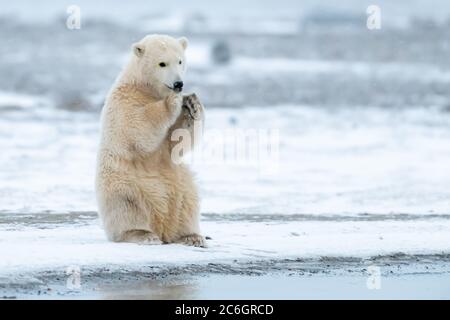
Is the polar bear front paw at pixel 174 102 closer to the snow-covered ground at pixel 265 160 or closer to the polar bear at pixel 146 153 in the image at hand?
the polar bear at pixel 146 153

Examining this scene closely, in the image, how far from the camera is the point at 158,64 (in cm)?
705

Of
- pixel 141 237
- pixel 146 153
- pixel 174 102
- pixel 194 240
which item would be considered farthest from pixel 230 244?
pixel 174 102

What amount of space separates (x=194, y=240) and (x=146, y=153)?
717 mm

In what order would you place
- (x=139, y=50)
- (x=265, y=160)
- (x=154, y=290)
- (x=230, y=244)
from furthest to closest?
(x=265, y=160) → (x=230, y=244) → (x=139, y=50) → (x=154, y=290)

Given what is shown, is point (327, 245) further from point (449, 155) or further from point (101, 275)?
point (449, 155)

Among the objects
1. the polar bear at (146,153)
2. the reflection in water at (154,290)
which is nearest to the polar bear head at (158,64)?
the polar bear at (146,153)

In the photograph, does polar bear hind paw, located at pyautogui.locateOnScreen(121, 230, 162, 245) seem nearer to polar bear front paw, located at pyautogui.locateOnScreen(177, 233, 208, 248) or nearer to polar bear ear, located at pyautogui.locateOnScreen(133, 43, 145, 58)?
polar bear front paw, located at pyautogui.locateOnScreen(177, 233, 208, 248)

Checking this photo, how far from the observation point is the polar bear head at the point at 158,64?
7.03 m

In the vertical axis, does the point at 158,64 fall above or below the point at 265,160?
above

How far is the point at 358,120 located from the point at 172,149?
13.0 metres

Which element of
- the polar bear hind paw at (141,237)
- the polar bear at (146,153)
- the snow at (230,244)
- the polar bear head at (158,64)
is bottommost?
the snow at (230,244)

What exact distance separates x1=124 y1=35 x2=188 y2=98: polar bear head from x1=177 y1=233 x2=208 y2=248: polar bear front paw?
1.04 m

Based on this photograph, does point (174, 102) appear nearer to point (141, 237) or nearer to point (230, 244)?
point (141, 237)

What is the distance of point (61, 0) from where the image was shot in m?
96.2
